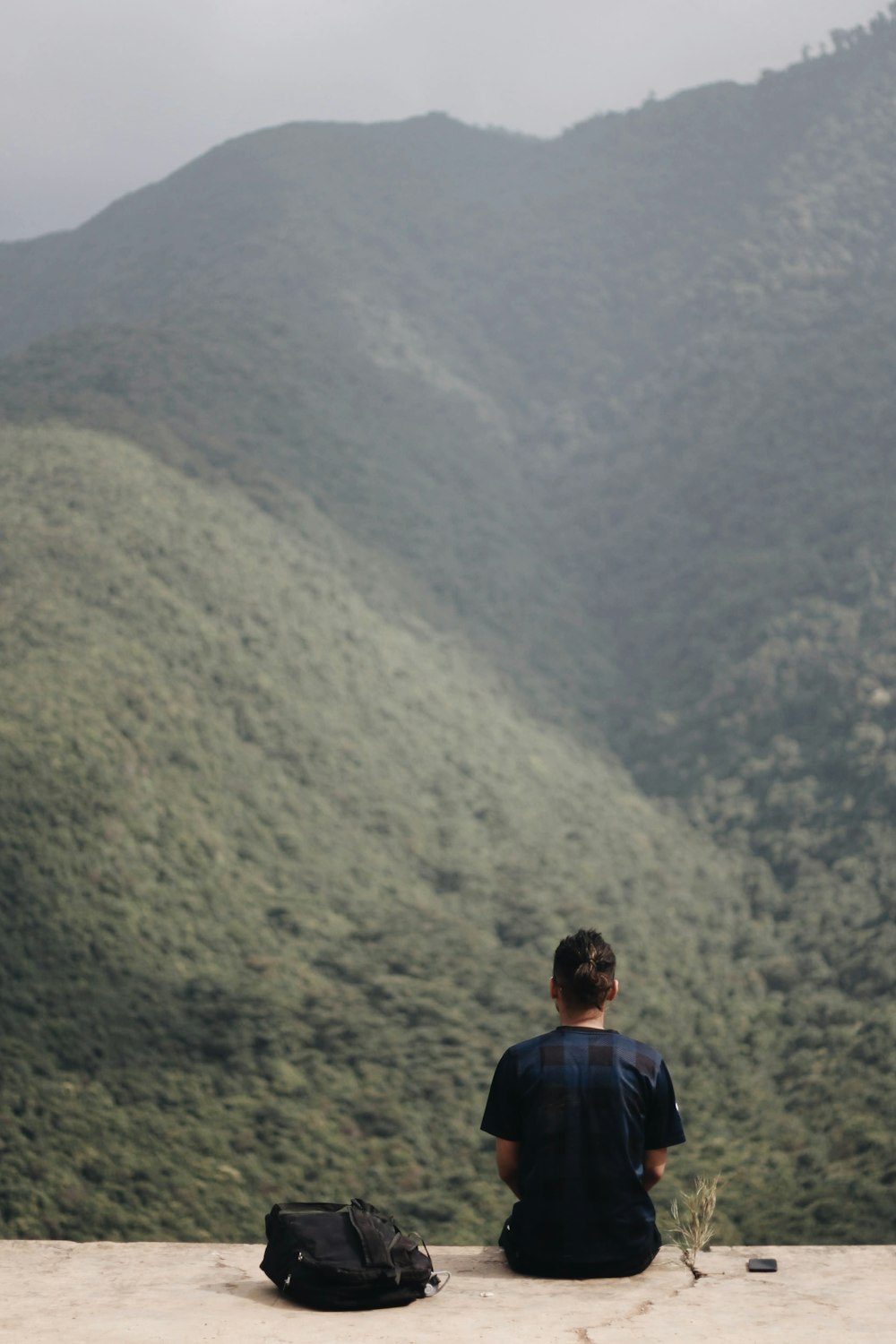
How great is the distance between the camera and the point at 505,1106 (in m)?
3.54

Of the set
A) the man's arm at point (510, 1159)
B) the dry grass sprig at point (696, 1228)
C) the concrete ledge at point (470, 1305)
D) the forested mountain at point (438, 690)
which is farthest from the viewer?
the forested mountain at point (438, 690)

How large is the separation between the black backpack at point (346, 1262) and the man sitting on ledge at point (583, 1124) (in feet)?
1.18

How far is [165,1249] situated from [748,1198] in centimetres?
587

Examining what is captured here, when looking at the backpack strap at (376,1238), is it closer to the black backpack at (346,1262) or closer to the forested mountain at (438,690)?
the black backpack at (346,1262)

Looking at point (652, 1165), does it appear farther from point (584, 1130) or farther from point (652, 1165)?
point (584, 1130)

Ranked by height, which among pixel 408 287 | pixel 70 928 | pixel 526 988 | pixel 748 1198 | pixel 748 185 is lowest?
pixel 748 1198

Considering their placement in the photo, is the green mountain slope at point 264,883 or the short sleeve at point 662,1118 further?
the green mountain slope at point 264,883

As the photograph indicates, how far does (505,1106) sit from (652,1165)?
478 millimetres

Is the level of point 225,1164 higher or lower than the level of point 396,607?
lower

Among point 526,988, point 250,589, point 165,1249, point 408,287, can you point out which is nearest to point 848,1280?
point 165,1249

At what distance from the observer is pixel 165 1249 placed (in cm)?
425

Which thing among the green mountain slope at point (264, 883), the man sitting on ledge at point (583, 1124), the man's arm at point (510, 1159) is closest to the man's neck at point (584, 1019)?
the man sitting on ledge at point (583, 1124)

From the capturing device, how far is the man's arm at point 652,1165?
142 inches

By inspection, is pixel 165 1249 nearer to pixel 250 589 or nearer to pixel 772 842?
pixel 772 842
